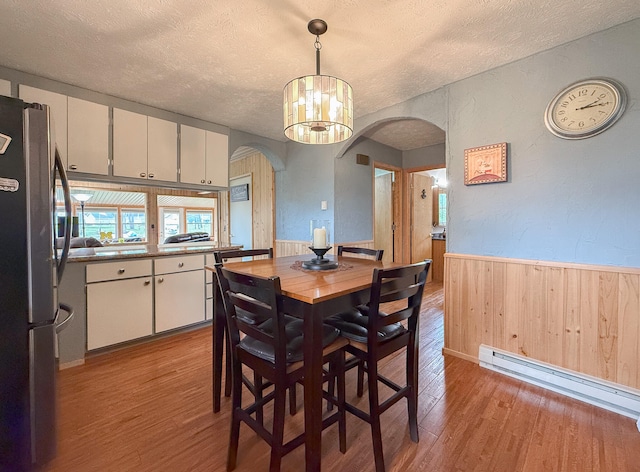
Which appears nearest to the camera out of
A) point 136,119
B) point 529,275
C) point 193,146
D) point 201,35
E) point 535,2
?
point 535,2

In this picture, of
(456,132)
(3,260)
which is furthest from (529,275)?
(3,260)

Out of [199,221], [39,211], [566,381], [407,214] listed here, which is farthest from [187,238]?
[566,381]

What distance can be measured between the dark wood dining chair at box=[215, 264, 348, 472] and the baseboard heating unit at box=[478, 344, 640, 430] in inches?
57.3

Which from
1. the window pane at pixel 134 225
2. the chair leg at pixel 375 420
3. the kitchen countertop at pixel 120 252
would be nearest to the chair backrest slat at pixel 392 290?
the chair leg at pixel 375 420

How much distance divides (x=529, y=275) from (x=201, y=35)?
2.78 metres

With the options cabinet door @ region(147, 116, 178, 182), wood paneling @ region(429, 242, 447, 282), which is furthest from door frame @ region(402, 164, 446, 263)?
cabinet door @ region(147, 116, 178, 182)

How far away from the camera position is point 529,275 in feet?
6.79

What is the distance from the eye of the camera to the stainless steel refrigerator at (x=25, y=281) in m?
1.11

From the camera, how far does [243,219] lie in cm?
559

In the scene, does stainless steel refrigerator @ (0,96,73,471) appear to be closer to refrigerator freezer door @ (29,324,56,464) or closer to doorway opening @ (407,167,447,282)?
refrigerator freezer door @ (29,324,56,464)

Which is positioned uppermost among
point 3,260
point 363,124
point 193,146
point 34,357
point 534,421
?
point 363,124

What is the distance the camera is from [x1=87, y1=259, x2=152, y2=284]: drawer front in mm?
2293

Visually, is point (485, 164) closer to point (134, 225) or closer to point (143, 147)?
point (143, 147)

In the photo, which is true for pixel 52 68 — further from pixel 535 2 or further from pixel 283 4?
pixel 535 2
